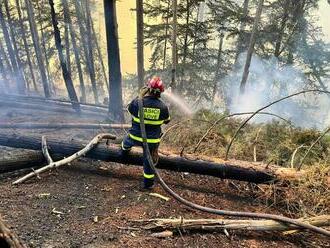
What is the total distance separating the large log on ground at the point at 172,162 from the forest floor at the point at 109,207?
0.34 meters

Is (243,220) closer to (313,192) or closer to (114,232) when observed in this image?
(313,192)

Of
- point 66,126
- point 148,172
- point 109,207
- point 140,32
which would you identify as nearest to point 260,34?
point 140,32

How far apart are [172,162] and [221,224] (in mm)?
2101

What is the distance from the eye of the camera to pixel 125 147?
6.60 m

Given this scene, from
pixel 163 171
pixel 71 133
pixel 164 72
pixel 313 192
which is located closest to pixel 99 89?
pixel 164 72

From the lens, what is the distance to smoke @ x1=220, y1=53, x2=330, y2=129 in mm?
19672

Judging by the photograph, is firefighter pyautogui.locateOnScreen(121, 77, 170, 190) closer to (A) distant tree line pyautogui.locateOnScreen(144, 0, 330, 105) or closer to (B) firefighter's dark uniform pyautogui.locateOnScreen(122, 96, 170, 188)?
(B) firefighter's dark uniform pyautogui.locateOnScreen(122, 96, 170, 188)

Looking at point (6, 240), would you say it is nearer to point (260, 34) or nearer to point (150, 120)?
point (150, 120)

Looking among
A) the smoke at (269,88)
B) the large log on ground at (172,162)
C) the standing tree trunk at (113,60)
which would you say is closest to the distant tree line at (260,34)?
the smoke at (269,88)

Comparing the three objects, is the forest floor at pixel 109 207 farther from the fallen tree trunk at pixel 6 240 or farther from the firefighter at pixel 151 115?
the fallen tree trunk at pixel 6 240

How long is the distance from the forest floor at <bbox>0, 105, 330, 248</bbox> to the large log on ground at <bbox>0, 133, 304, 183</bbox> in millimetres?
339

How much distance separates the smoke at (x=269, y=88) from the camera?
19.7 meters

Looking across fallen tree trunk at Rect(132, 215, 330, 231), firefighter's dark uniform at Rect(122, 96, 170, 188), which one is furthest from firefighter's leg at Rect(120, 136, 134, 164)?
fallen tree trunk at Rect(132, 215, 330, 231)

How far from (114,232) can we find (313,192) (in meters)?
3.60
